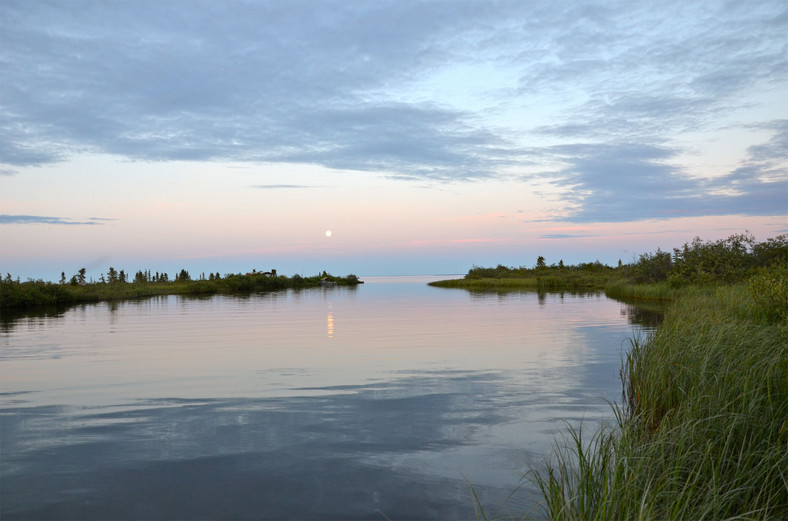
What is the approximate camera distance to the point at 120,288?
63281 mm

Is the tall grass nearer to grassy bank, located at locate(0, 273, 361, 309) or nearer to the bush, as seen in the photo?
the bush

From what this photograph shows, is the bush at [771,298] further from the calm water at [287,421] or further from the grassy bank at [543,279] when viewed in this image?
the grassy bank at [543,279]

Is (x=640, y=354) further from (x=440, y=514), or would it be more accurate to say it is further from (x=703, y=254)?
(x=703, y=254)

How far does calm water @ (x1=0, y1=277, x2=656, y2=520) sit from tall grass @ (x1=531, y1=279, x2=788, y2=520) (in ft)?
5.45

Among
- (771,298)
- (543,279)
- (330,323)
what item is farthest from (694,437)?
(543,279)

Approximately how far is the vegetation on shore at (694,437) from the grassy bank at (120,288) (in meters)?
51.6

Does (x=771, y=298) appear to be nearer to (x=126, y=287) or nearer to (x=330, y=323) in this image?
(x=330, y=323)

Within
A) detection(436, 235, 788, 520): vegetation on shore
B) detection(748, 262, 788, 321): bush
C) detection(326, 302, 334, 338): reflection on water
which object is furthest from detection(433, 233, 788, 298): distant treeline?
detection(326, 302, 334, 338): reflection on water

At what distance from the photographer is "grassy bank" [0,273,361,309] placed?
1890 inches

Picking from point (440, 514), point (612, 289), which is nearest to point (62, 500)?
point (440, 514)

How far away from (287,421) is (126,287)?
6324 centimetres

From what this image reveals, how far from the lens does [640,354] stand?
13.2 meters

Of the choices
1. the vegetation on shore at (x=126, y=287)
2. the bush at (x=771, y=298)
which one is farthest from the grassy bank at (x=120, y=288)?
the bush at (x=771, y=298)

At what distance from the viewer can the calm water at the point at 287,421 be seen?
26.6 feet
